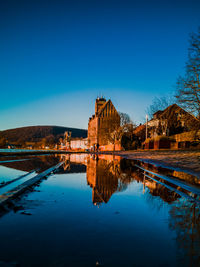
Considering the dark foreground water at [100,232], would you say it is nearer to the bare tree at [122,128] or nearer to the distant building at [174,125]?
the distant building at [174,125]

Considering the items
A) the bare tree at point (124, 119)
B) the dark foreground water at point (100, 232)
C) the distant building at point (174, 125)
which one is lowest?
the dark foreground water at point (100, 232)

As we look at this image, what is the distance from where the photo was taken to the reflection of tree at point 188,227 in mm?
2305

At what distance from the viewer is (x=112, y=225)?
10.4 feet

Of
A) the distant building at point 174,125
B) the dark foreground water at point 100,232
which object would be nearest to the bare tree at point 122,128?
the distant building at point 174,125

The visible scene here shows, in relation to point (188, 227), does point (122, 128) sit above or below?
above

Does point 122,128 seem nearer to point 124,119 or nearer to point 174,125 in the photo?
point 124,119

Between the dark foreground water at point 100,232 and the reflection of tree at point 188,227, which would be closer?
the dark foreground water at point 100,232

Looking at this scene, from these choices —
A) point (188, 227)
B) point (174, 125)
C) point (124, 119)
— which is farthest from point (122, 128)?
point (188, 227)

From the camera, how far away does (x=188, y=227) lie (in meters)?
3.09

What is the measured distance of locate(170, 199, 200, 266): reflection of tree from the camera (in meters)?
2.30

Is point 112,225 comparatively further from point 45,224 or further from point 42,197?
point 42,197

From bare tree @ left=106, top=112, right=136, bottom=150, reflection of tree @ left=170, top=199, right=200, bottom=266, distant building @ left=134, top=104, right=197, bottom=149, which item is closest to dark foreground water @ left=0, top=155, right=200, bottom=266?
reflection of tree @ left=170, top=199, right=200, bottom=266

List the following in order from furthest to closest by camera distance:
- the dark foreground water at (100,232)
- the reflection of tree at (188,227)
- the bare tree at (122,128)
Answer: the bare tree at (122,128) → the reflection of tree at (188,227) → the dark foreground water at (100,232)

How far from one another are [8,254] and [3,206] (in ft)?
6.80
